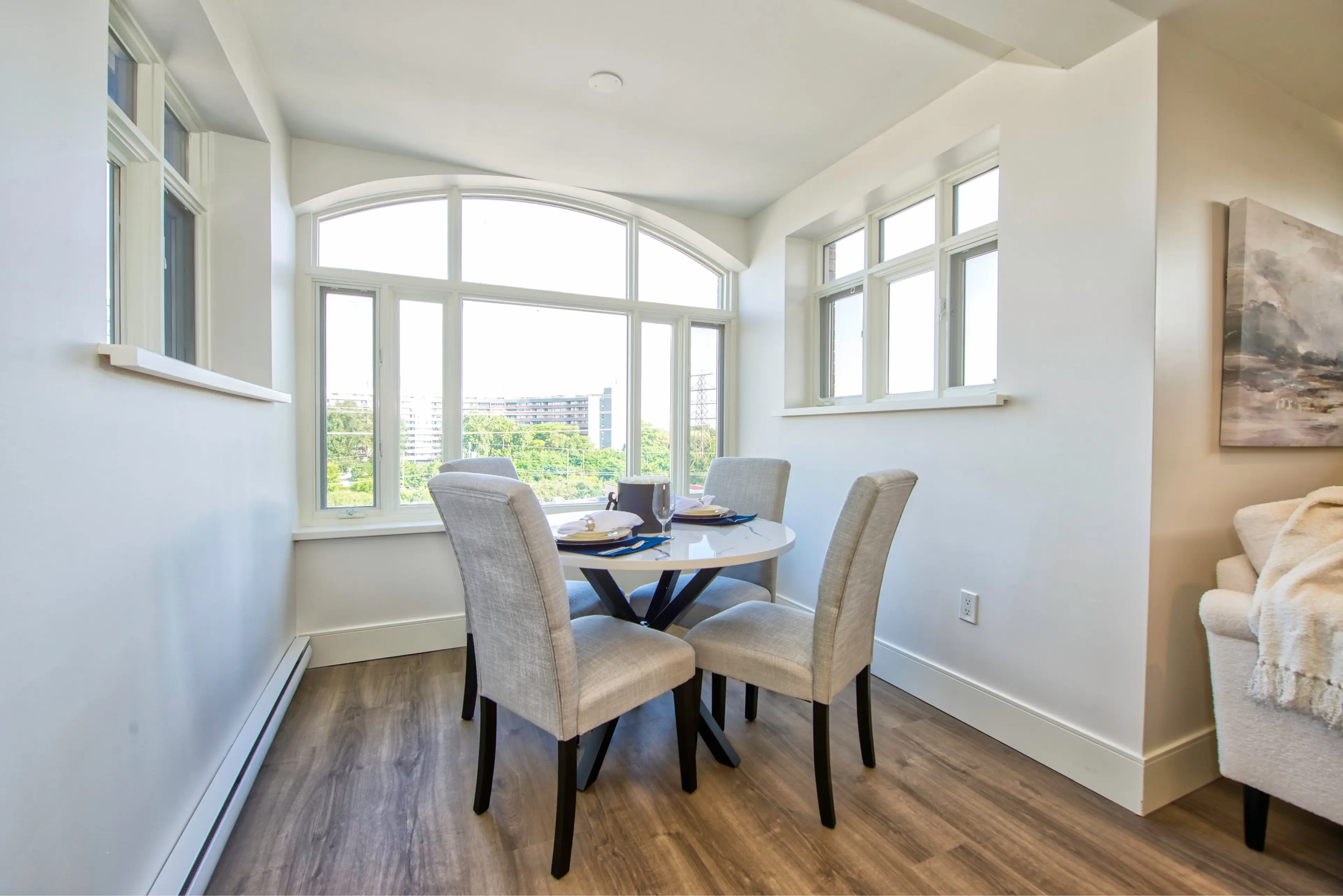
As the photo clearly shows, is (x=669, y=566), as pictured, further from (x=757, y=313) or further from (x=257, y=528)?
(x=757, y=313)

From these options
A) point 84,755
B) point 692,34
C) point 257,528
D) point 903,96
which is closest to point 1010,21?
point 903,96

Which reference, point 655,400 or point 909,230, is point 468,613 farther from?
point 909,230

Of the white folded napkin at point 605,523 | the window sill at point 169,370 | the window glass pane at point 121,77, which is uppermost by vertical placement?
the window glass pane at point 121,77

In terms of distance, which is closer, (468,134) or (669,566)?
(669,566)

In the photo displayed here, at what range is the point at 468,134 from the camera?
2584 millimetres

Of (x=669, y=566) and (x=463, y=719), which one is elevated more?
(x=669, y=566)

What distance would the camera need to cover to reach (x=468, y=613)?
1.85 m

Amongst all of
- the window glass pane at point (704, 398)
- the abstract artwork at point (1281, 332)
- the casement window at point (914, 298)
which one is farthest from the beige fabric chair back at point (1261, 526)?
the window glass pane at point (704, 398)

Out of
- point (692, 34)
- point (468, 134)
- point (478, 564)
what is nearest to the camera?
point (478, 564)

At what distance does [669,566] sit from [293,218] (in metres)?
2.62

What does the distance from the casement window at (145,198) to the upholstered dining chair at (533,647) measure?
1023 millimetres

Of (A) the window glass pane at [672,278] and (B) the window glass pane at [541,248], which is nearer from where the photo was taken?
(B) the window glass pane at [541,248]

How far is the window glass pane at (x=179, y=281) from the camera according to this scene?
1818 mm

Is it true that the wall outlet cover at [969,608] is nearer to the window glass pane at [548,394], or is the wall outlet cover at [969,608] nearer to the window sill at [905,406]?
the window sill at [905,406]
